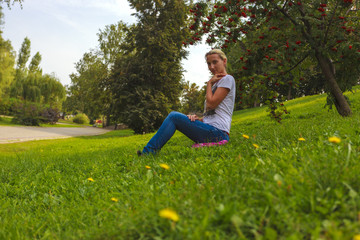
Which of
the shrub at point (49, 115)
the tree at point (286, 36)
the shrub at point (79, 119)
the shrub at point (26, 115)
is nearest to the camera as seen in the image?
the tree at point (286, 36)

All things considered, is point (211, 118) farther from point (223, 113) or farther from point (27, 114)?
point (27, 114)

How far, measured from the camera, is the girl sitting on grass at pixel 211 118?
11.0ft

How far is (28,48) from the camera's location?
5350 centimetres

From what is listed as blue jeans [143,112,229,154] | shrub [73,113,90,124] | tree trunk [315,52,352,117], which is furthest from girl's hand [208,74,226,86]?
shrub [73,113,90,124]

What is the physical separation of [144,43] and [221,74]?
15389 millimetres

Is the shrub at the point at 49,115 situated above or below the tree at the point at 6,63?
below

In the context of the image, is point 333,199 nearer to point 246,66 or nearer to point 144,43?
point 246,66

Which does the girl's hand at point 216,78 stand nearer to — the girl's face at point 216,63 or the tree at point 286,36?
the girl's face at point 216,63

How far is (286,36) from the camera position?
5484mm

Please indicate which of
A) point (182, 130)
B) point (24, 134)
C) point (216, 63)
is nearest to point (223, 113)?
point (182, 130)

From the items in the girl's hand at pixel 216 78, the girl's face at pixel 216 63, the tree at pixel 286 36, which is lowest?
the girl's hand at pixel 216 78

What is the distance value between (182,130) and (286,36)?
3937 millimetres

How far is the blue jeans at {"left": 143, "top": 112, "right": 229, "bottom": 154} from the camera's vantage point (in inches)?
133

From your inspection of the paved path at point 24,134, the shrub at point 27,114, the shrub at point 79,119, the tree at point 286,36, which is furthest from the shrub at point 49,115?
the tree at point 286,36
